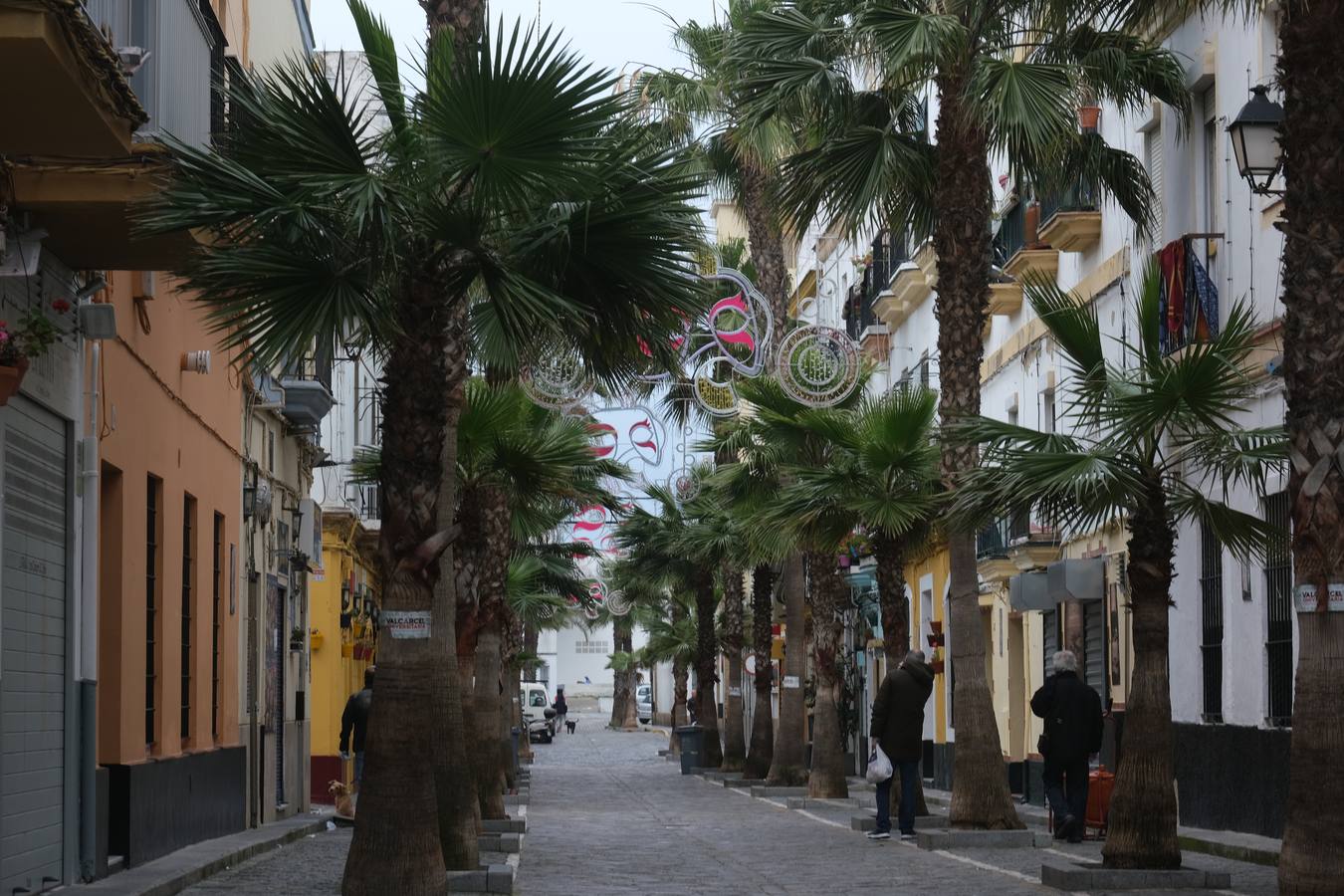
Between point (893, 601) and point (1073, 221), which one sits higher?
point (1073, 221)

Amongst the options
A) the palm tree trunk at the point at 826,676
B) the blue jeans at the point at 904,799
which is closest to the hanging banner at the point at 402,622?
the blue jeans at the point at 904,799

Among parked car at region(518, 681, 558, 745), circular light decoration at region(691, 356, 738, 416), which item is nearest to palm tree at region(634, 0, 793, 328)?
circular light decoration at region(691, 356, 738, 416)

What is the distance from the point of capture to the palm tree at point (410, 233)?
12336mm

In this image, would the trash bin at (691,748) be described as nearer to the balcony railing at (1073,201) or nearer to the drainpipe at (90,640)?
the balcony railing at (1073,201)

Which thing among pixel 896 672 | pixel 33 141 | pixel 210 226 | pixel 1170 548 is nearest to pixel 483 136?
pixel 210 226

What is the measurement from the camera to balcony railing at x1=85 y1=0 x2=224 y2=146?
490 inches

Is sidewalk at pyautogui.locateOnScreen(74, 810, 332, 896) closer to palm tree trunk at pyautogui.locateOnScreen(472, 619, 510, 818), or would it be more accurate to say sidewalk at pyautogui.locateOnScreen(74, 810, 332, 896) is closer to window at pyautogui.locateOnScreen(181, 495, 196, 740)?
window at pyautogui.locateOnScreen(181, 495, 196, 740)

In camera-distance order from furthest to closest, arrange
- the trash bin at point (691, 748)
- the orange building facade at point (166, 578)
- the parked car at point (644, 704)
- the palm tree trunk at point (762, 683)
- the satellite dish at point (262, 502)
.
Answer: the parked car at point (644, 704) → the trash bin at point (691, 748) → the palm tree trunk at point (762, 683) → the satellite dish at point (262, 502) → the orange building facade at point (166, 578)

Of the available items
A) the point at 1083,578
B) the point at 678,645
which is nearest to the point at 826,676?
the point at 1083,578

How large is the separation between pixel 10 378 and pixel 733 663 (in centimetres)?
3517

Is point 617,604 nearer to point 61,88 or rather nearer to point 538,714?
point 538,714

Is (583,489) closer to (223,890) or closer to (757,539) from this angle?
(757,539)

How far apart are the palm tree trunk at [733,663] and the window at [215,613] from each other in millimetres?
22070

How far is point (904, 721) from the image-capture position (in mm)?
21359
